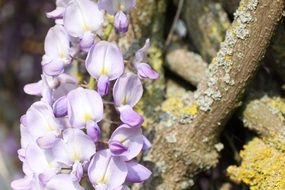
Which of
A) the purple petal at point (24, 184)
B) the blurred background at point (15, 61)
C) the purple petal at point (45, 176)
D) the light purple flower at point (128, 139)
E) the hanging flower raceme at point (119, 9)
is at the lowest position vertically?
the blurred background at point (15, 61)

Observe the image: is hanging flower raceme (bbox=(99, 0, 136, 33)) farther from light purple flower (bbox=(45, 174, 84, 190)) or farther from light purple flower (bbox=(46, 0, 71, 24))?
light purple flower (bbox=(45, 174, 84, 190))

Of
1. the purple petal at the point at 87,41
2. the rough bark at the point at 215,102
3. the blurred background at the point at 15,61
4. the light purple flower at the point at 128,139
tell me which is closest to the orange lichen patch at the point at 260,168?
the rough bark at the point at 215,102

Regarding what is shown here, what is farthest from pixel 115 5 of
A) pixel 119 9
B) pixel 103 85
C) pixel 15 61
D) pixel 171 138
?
pixel 15 61

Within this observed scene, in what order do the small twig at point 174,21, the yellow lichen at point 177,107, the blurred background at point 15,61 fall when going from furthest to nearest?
the blurred background at point 15,61 → the small twig at point 174,21 → the yellow lichen at point 177,107

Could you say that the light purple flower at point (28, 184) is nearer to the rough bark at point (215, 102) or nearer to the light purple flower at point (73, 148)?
the light purple flower at point (73, 148)

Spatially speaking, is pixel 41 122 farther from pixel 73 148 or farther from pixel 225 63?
pixel 225 63

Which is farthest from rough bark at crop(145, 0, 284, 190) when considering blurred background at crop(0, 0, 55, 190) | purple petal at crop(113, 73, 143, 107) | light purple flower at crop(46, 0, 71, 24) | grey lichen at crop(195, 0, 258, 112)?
blurred background at crop(0, 0, 55, 190)
